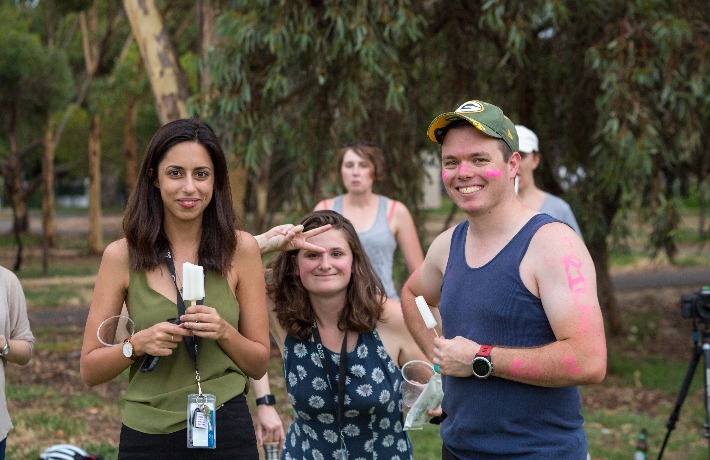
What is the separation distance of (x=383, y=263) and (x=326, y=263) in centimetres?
244

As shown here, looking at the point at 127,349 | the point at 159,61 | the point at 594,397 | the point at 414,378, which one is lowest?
the point at 594,397

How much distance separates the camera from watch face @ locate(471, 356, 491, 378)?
110 inches

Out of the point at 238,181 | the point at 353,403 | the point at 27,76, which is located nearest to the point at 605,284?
the point at 238,181

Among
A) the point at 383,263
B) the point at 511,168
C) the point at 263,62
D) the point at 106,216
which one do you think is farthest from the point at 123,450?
the point at 106,216

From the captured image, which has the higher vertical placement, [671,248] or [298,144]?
[298,144]

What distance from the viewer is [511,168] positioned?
3.01m

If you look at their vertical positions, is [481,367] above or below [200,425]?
above

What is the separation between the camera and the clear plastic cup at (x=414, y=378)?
12.4ft

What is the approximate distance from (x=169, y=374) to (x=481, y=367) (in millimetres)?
1070

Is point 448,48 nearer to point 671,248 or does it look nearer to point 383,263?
point 671,248

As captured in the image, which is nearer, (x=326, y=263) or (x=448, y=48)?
(x=326, y=263)

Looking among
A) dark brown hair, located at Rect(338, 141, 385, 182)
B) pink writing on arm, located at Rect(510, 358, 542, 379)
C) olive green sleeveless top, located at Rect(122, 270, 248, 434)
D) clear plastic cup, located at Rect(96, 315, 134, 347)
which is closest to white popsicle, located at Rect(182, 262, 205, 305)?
olive green sleeveless top, located at Rect(122, 270, 248, 434)

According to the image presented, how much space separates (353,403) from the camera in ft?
12.0

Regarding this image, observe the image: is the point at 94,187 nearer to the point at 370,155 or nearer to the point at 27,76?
the point at 27,76
